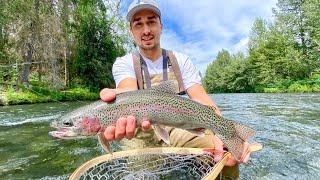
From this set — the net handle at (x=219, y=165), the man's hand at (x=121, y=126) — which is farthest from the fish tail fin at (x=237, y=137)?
the man's hand at (x=121, y=126)

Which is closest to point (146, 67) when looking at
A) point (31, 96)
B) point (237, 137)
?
point (237, 137)

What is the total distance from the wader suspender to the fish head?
48.9 inches

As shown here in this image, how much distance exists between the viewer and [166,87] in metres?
3.34

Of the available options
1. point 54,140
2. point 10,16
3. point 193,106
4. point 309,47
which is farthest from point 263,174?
point 309,47

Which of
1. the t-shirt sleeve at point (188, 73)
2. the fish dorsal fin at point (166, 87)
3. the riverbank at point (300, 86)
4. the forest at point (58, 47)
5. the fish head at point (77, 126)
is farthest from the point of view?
the riverbank at point (300, 86)

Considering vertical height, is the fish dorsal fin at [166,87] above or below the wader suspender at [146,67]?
below

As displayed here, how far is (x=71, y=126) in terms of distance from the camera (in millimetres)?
3074

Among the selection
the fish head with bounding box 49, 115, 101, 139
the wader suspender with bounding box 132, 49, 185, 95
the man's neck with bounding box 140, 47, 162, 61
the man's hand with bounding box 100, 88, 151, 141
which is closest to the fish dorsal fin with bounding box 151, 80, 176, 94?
the man's hand with bounding box 100, 88, 151, 141

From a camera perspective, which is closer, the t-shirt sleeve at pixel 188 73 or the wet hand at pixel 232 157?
the wet hand at pixel 232 157

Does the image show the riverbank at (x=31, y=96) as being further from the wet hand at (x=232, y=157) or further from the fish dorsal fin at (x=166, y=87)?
the fish dorsal fin at (x=166, y=87)

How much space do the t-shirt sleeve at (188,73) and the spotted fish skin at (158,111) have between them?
1.01 meters

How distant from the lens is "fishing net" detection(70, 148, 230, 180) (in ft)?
14.0

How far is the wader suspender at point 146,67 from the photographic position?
427cm

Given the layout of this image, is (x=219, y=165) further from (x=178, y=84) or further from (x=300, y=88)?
(x=300, y=88)
